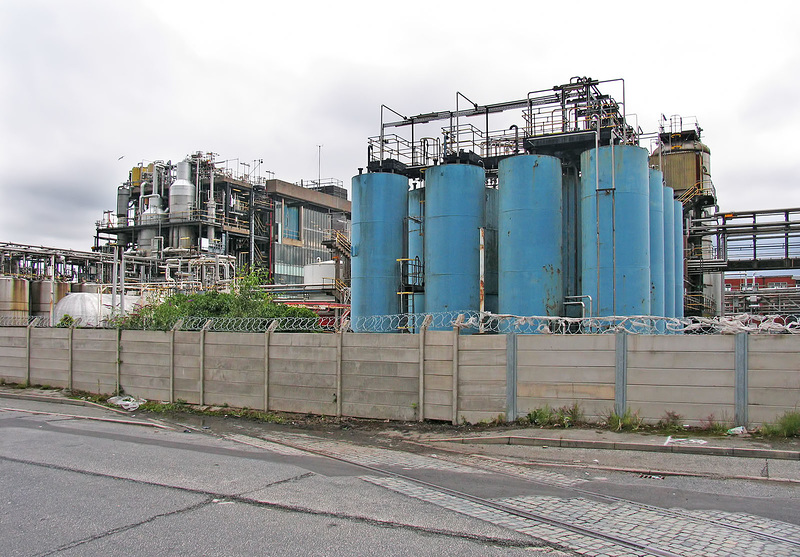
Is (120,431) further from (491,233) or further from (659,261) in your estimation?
(659,261)

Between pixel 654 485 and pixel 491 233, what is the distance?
647 inches

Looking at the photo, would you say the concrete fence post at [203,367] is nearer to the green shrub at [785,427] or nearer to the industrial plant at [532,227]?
the industrial plant at [532,227]

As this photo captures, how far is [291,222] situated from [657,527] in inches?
2326

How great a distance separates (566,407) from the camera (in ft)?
40.3

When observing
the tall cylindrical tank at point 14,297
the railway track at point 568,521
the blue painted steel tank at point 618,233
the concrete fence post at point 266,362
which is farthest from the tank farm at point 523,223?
the tall cylindrical tank at point 14,297

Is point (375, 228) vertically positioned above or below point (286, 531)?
above

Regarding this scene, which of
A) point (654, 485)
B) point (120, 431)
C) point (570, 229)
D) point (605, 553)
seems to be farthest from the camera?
point (570, 229)

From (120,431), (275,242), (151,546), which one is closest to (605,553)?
(151,546)

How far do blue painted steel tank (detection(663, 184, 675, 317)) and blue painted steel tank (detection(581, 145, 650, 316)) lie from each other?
19.8 ft

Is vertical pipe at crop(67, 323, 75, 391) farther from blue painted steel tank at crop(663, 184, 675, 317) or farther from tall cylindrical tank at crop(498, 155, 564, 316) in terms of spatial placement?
blue painted steel tank at crop(663, 184, 675, 317)

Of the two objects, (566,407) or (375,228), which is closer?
(566,407)

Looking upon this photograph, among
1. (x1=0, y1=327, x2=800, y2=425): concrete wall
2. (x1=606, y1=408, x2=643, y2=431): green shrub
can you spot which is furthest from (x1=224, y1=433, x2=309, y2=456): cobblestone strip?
(x1=606, y1=408, x2=643, y2=431): green shrub

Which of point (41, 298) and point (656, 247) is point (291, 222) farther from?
point (656, 247)

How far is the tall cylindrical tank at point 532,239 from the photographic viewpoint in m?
20.9
